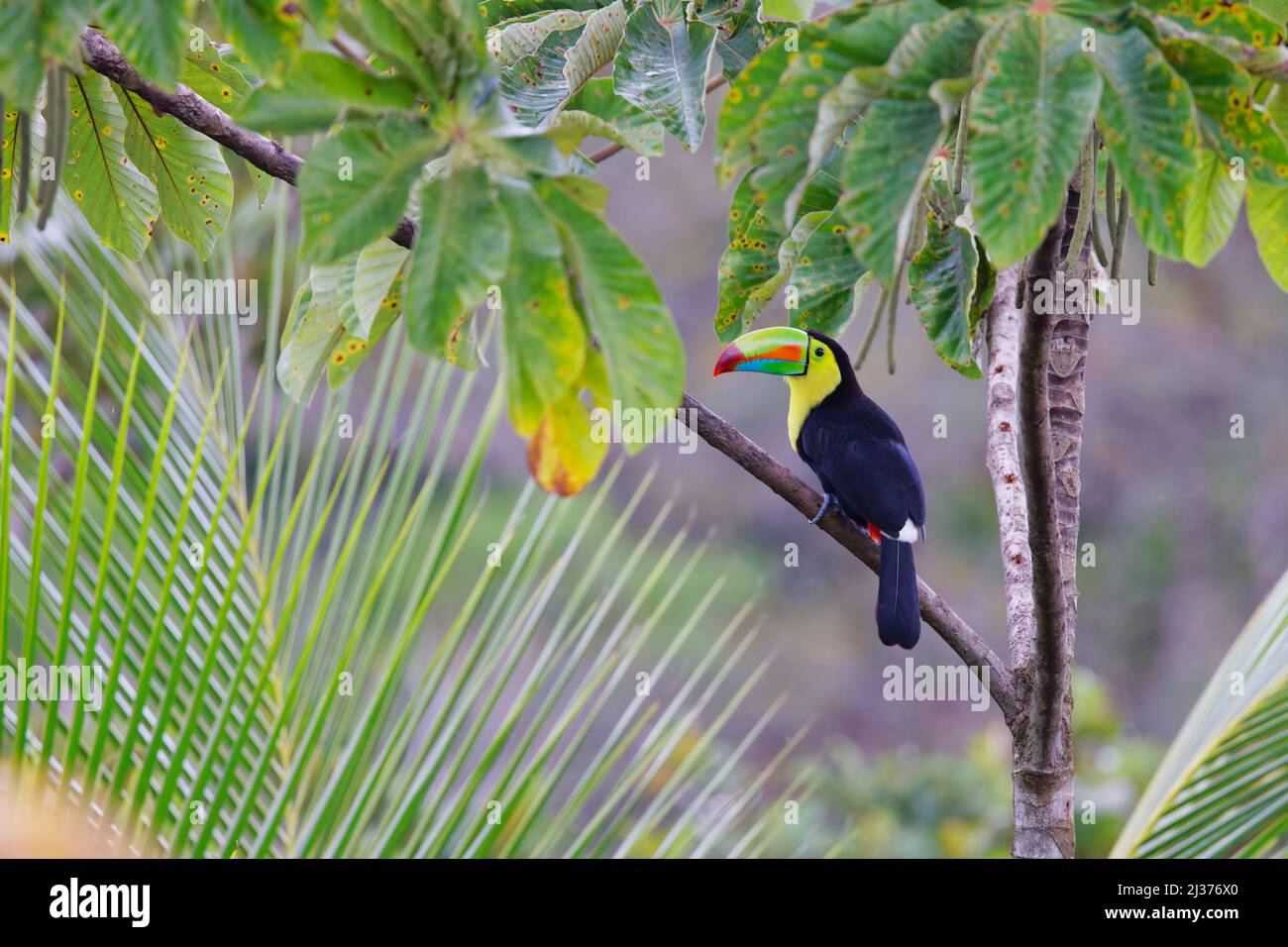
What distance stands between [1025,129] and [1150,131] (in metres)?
0.10

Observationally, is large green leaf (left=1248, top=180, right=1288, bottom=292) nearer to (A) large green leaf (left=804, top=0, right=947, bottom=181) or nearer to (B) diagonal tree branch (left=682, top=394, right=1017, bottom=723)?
(A) large green leaf (left=804, top=0, right=947, bottom=181)

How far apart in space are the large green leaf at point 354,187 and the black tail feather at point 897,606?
1377mm

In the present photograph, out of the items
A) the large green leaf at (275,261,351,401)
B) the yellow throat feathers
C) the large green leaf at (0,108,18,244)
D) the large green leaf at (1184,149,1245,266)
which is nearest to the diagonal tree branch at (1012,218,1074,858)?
the large green leaf at (1184,149,1245,266)

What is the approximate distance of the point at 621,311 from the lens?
882 millimetres

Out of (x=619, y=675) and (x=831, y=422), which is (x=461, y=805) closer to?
(x=619, y=675)

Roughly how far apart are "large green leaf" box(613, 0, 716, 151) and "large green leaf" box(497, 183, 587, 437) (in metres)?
0.40

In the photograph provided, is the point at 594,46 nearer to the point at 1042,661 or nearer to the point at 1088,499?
the point at 1042,661

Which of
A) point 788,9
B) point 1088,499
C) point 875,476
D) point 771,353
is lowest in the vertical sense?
point 1088,499

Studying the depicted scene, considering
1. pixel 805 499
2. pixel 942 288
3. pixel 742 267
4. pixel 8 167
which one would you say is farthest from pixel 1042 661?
pixel 8 167

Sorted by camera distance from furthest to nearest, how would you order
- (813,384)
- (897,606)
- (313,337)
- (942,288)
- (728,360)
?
(813,384) → (728,360) → (897,606) → (942,288) → (313,337)

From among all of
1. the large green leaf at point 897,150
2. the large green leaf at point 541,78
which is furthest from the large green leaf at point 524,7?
the large green leaf at point 897,150

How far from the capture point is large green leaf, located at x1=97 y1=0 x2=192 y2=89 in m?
0.85

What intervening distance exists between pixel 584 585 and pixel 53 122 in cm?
101
